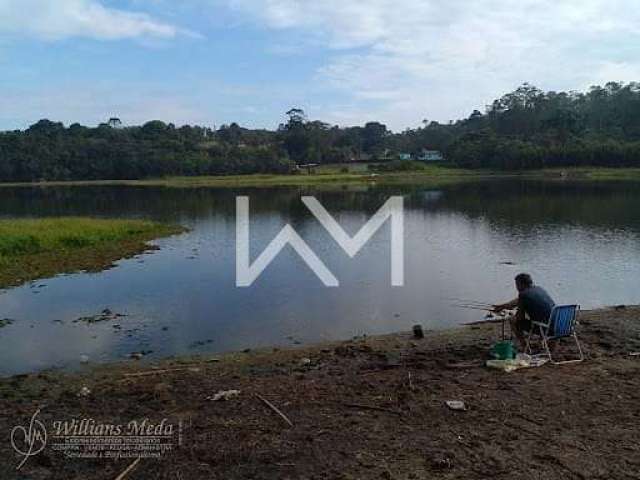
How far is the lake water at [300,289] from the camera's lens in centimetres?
1482

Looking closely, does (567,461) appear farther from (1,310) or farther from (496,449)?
(1,310)

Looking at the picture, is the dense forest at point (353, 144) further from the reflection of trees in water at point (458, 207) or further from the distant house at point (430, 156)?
the reflection of trees in water at point (458, 207)

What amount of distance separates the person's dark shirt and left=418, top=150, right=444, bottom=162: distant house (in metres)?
127

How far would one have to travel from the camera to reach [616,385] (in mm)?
8578

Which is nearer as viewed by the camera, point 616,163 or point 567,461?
point 567,461

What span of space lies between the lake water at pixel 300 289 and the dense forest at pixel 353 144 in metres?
76.4

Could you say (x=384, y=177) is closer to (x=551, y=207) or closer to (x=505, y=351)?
(x=551, y=207)

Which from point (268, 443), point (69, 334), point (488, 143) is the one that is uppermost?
point (488, 143)

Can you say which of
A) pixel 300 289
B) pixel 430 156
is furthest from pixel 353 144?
pixel 300 289

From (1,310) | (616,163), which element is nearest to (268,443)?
(1,310)

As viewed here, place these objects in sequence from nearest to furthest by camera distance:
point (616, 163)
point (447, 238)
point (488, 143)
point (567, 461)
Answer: point (567, 461)
point (447, 238)
point (616, 163)
point (488, 143)

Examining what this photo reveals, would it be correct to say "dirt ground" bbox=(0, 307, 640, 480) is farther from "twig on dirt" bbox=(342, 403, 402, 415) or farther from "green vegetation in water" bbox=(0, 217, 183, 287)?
"green vegetation in water" bbox=(0, 217, 183, 287)

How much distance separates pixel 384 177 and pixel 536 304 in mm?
100730

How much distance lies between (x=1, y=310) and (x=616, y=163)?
105 meters
